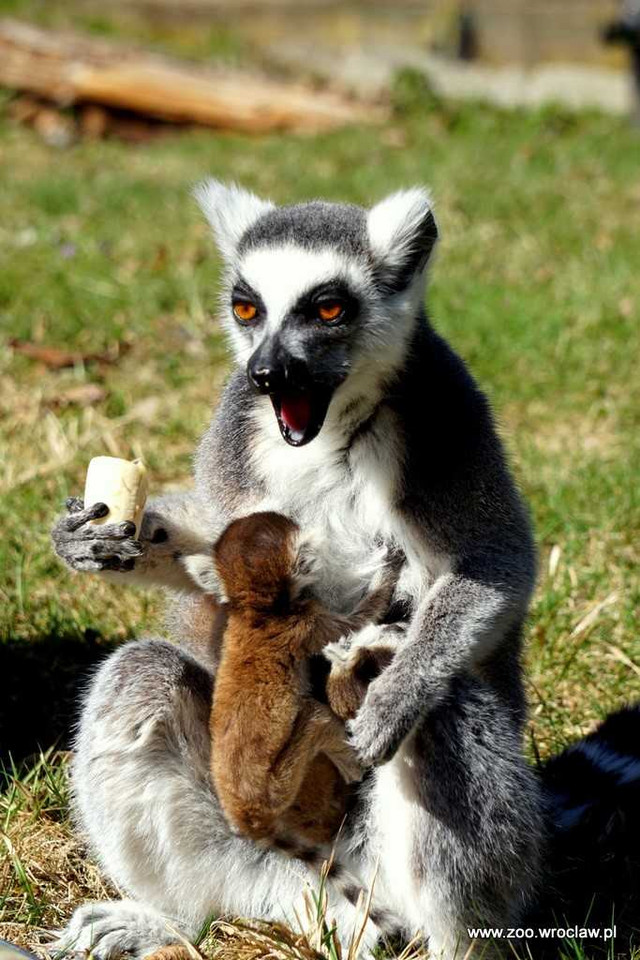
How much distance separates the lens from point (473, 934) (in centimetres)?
327

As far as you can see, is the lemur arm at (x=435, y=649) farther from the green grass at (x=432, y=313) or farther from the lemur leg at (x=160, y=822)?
the green grass at (x=432, y=313)

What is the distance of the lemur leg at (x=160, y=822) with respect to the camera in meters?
3.35

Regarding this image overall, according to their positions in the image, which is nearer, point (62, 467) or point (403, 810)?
point (403, 810)

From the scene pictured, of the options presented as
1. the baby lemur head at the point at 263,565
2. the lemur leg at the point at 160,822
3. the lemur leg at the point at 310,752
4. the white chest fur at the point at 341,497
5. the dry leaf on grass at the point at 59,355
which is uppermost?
the white chest fur at the point at 341,497

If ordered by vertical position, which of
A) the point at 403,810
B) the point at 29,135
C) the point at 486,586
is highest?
the point at 486,586

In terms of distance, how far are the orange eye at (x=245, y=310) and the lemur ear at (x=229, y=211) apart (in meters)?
0.36

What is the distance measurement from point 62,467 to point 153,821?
277 centimetres

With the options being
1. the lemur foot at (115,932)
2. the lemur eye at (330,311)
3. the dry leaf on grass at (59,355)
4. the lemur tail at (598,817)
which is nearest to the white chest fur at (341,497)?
the lemur eye at (330,311)

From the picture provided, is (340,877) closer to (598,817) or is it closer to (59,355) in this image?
(598,817)

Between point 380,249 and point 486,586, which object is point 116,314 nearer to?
point 380,249

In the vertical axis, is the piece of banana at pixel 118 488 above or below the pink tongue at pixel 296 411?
below

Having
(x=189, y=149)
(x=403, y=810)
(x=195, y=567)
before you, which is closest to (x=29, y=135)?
(x=189, y=149)

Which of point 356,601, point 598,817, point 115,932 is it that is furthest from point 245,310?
point 598,817

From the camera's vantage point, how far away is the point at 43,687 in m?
4.52
